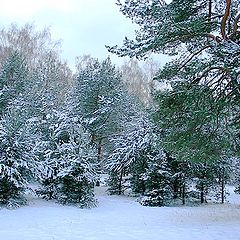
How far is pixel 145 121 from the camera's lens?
1870 centimetres

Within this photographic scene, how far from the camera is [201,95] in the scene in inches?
319

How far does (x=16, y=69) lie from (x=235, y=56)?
16560 mm

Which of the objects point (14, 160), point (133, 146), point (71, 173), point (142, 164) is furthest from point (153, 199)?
point (14, 160)

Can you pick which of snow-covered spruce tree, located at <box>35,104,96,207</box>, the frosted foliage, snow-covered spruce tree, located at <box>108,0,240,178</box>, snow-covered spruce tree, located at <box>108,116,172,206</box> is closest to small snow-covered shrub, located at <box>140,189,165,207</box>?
snow-covered spruce tree, located at <box>108,116,172,206</box>

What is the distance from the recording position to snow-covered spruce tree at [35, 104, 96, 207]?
44.7 feet

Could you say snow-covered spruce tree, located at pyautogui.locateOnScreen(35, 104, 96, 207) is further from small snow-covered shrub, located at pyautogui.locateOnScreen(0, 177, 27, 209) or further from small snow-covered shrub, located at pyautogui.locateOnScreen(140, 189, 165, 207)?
small snow-covered shrub, located at pyautogui.locateOnScreen(140, 189, 165, 207)

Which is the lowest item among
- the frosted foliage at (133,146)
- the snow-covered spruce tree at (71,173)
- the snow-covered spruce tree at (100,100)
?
the snow-covered spruce tree at (71,173)

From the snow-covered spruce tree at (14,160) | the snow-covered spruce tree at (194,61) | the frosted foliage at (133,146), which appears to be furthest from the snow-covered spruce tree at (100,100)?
the snow-covered spruce tree at (194,61)

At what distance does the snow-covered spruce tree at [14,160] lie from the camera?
12.0 metres

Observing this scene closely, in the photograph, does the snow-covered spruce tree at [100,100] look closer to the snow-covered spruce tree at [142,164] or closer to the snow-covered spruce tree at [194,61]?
the snow-covered spruce tree at [142,164]

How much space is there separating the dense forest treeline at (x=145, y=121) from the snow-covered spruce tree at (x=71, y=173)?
4 cm

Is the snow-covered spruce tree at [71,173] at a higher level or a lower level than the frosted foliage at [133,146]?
lower

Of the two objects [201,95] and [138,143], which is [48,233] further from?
[138,143]

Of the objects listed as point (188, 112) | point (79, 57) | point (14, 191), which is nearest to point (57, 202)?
point (14, 191)
